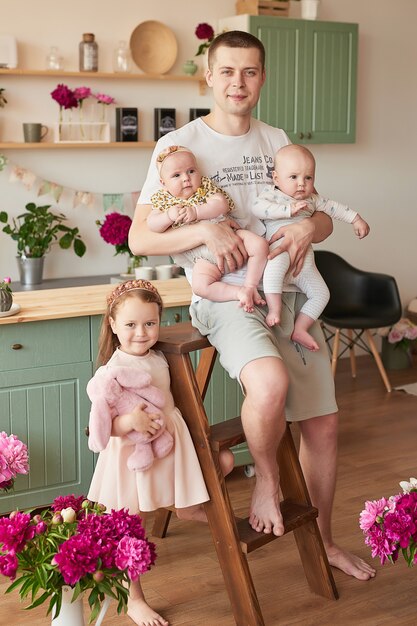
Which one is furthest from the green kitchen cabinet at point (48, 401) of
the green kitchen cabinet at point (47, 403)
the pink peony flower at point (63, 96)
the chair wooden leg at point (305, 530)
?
the pink peony flower at point (63, 96)

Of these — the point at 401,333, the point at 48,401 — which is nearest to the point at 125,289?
the point at 48,401

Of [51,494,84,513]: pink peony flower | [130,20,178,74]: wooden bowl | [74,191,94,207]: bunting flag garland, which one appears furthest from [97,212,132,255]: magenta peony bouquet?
[51,494,84,513]: pink peony flower

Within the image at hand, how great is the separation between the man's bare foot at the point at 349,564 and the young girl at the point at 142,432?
0.66 meters

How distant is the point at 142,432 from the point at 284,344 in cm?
56

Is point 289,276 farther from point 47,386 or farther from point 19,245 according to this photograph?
point 19,245

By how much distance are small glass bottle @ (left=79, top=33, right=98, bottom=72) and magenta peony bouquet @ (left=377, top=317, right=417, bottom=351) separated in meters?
2.52

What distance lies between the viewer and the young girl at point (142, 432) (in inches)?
109

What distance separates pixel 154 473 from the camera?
279 cm

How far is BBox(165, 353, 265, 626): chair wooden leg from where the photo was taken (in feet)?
9.18

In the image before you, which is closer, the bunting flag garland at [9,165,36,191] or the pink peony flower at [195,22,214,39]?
the bunting flag garland at [9,165,36,191]

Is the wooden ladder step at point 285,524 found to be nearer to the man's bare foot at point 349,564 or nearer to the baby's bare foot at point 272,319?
the man's bare foot at point 349,564

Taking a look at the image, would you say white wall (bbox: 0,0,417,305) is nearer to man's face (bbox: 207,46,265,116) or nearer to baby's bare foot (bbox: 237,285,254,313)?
man's face (bbox: 207,46,265,116)

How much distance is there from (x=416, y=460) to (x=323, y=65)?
265 centimetres

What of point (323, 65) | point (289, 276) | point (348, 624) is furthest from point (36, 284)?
point (348, 624)
